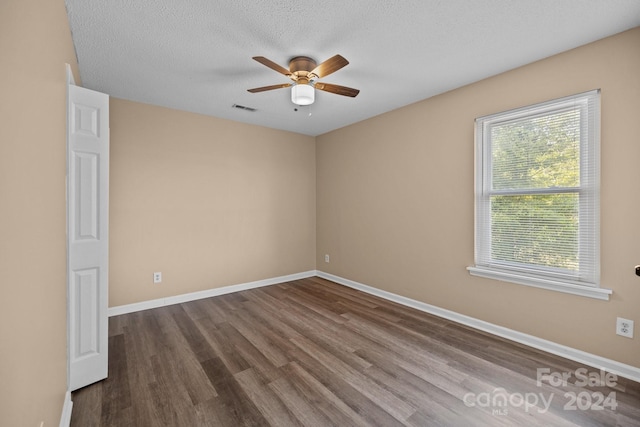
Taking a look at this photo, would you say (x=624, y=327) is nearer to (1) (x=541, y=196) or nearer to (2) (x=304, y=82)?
(1) (x=541, y=196)

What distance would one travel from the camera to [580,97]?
86.3 inches

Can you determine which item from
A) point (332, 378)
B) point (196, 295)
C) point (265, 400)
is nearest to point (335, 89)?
point (332, 378)

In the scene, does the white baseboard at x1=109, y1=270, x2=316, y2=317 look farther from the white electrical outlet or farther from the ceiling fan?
the white electrical outlet

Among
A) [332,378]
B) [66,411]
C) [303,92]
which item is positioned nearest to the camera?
[66,411]

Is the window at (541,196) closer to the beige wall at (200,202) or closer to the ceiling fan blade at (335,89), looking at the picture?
the ceiling fan blade at (335,89)

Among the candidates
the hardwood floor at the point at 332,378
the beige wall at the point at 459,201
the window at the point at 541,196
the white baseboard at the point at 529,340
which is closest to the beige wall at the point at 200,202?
the beige wall at the point at 459,201

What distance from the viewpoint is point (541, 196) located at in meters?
2.42

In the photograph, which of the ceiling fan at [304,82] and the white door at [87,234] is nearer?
the white door at [87,234]

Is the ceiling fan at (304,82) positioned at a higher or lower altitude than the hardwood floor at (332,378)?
higher

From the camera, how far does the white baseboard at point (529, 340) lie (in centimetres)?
203

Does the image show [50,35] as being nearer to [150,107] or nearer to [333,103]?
[150,107]

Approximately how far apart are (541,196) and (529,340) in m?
1.31

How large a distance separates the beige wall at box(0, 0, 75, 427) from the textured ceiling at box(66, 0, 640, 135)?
671mm

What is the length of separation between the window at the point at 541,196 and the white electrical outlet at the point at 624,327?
0.19m
